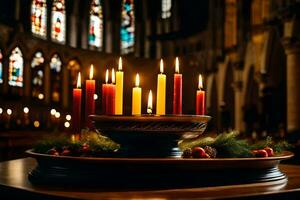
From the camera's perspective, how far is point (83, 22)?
34.2 m

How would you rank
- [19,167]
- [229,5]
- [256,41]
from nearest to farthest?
[19,167]
[256,41]
[229,5]

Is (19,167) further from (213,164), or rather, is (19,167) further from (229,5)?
(229,5)

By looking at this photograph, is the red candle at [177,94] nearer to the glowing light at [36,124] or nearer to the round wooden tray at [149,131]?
the round wooden tray at [149,131]

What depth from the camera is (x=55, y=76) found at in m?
31.2

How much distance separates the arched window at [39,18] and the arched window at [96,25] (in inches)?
170

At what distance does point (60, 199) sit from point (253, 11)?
20.7 metres

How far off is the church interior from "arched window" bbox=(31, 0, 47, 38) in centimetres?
6

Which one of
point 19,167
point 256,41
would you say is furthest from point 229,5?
point 19,167

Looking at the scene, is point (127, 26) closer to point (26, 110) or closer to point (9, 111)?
point (26, 110)

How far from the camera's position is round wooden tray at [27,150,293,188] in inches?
115

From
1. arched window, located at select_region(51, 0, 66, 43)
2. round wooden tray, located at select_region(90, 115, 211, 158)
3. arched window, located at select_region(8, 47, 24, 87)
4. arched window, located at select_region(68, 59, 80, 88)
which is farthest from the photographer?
arched window, located at select_region(68, 59, 80, 88)

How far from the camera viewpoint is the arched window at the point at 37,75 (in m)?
29.5

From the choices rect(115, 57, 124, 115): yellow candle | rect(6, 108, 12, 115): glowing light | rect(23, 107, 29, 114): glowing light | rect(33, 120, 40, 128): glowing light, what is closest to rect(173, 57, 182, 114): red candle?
rect(115, 57, 124, 115): yellow candle

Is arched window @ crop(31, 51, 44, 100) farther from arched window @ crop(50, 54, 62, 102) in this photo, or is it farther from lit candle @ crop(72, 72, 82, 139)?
lit candle @ crop(72, 72, 82, 139)
